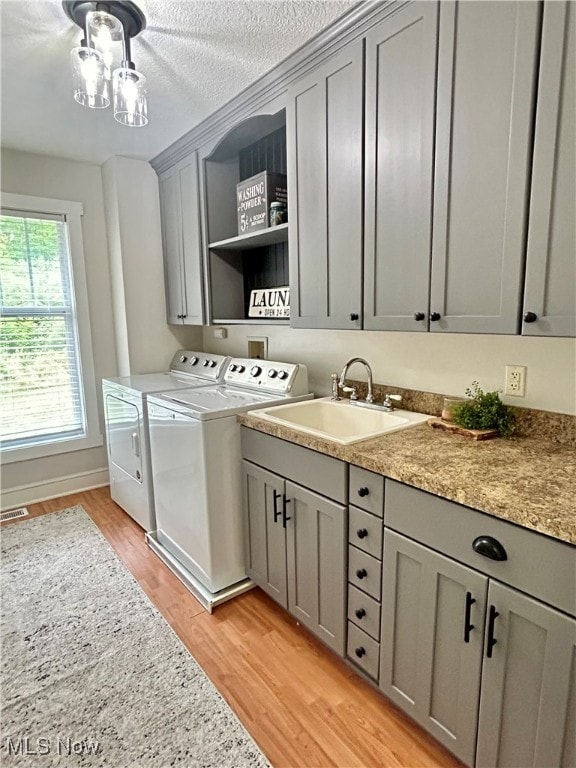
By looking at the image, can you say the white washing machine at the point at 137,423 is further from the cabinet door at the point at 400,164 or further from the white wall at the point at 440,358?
the cabinet door at the point at 400,164

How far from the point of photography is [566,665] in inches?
36.8

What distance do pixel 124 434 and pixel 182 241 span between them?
4.52 ft

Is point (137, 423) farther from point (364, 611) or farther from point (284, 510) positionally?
point (364, 611)

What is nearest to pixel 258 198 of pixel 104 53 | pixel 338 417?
pixel 104 53

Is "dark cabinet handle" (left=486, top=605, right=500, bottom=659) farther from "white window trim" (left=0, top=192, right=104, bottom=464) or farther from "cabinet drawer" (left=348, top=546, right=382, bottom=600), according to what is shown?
"white window trim" (left=0, top=192, right=104, bottom=464)

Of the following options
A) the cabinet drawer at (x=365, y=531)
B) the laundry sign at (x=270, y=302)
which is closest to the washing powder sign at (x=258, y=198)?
the laundry sign at (x=270, y=302)

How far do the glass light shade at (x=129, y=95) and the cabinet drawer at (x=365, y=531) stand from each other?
1.71 meters

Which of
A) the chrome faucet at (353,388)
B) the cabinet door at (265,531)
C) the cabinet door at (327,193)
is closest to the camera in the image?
the cabinet door at (327,193)

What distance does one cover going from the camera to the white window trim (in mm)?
2926

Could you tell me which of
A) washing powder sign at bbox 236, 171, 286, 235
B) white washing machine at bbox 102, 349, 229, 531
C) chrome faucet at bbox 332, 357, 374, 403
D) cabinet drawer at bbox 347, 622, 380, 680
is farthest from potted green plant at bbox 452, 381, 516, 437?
white washing machine at bbox 102, 349, 229, 531

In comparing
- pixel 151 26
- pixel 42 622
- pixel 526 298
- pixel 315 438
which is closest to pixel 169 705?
pixel 42 622

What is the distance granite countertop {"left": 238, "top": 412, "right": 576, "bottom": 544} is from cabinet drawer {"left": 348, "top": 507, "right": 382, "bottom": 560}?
7.1 inches

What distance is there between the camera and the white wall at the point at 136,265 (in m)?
3.03

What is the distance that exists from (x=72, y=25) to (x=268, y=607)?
257cm
